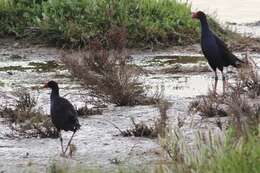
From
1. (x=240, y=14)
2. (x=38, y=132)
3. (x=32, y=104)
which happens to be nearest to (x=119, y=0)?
(x=240, y=14)

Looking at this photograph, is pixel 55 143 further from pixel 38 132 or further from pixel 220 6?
pixel 220 6

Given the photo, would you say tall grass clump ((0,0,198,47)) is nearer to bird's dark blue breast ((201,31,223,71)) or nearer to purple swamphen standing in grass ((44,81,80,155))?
bird's dark blue breast ((201,31,223,71))

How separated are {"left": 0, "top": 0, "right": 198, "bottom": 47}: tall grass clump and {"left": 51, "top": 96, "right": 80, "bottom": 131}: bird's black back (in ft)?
23.1

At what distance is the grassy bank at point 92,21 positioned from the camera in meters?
16.6

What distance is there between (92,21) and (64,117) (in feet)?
26.1

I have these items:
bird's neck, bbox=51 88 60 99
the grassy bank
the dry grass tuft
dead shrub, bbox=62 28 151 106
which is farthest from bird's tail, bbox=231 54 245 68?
bird's neck, bbox=51 88 60 99

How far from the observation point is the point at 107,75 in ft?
37.9

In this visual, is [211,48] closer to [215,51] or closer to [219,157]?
[215,51]

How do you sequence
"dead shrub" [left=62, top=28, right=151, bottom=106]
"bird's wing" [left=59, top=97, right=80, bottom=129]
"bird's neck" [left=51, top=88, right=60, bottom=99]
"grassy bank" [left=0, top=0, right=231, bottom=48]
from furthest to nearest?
"grassy bank" [left=0, top=0, right=231, bottom=48] < "dead shrub" [left=62, top=28, right=151, bottom=106] < "bird's neck" [left=51, top=88, right=60, bottom=99] < "bird's wing" [left=59, top=97, right=80, bottom=129]

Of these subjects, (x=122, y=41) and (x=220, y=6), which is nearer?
(x=122, y=41)

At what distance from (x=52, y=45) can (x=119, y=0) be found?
166 cm

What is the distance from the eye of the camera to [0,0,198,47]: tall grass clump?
1664 centimetres

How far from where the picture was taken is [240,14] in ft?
70.6

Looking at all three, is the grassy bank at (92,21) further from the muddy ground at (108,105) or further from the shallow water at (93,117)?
the shallow water at (93,117)
